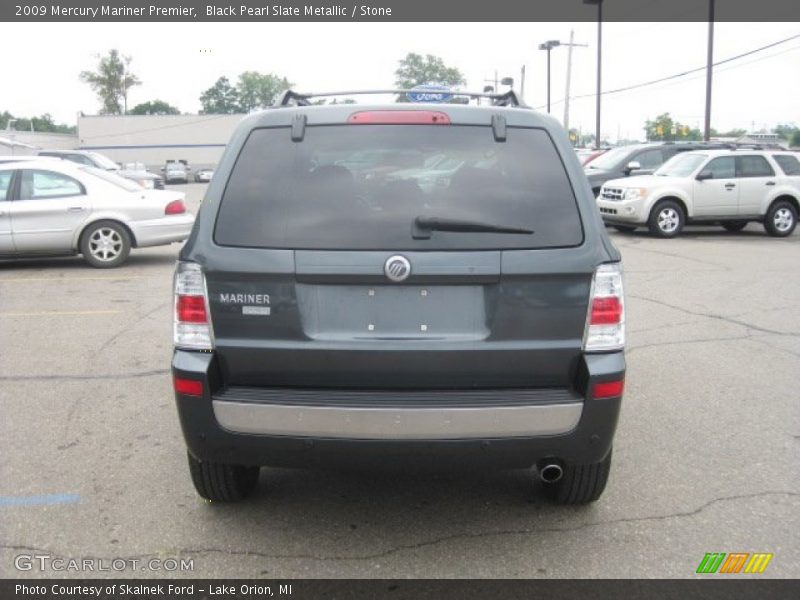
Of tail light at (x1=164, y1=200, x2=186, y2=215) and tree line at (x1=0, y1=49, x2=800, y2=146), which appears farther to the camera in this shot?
tree line at (x1=0, y1=49, x2=800, y2=146)

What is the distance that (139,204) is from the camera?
11.6 metres

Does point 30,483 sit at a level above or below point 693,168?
below

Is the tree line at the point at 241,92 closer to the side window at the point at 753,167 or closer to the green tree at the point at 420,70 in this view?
the green tree at the point at 420,70

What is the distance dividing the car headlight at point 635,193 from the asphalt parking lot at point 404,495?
31.4ft

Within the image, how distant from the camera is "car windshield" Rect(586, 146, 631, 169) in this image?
19438 mm

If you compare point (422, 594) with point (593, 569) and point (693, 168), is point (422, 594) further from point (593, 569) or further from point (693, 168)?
point (693, 168)

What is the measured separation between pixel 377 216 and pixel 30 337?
18.1 feet

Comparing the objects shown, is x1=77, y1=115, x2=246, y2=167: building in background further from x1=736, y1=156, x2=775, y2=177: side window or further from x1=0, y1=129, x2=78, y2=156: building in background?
x1=736, y1=156, x2=775, y2=177: side window

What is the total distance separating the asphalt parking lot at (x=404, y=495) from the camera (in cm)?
332

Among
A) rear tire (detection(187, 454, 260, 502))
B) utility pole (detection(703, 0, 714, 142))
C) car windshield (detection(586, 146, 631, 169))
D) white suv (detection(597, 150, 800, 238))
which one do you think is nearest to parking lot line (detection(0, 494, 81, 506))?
rear tire (detection(187, 454, 260, 502))

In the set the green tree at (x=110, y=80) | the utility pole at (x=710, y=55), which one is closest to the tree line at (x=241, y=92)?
the green tree at (x=110, y=80)

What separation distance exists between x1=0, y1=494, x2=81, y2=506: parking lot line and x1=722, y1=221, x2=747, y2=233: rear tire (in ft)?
54.8

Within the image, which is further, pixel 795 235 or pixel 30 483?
pixel 795 235

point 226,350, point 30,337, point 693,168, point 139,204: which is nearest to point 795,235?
point 693,168
